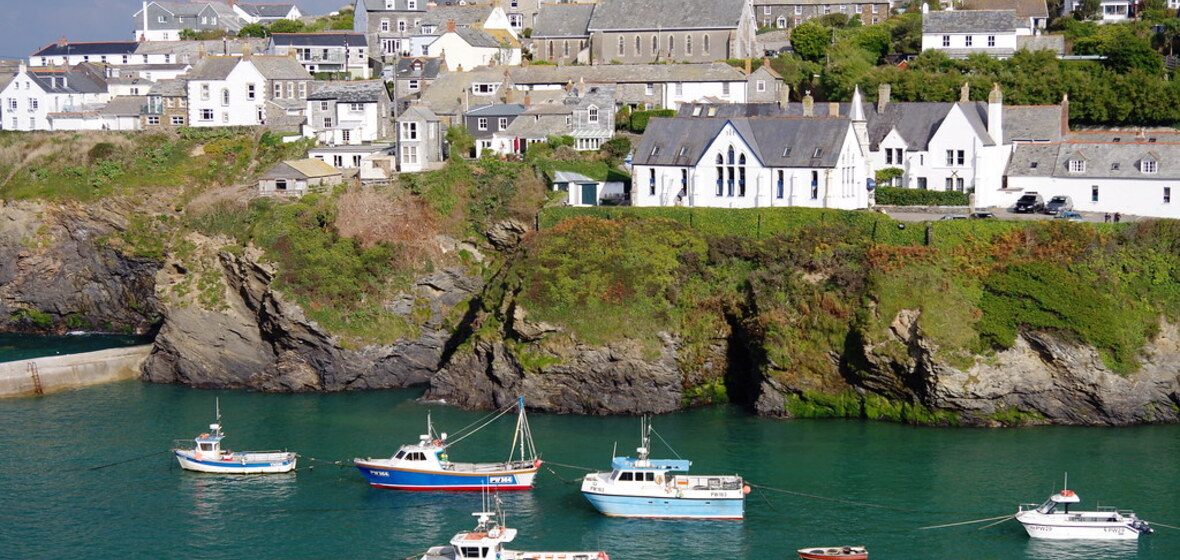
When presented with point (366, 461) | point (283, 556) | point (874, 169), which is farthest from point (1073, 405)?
point (283, 556)

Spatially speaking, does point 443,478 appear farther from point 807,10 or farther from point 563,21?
point 807,10

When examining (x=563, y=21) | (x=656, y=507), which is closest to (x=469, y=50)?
(x=563, y=21)

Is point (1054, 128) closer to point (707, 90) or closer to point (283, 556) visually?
point (707, 90)

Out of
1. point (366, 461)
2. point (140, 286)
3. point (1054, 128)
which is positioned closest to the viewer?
point (366, 461)

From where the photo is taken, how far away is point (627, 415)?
6134 centimetres

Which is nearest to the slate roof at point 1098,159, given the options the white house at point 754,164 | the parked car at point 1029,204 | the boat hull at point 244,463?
the parked car at point 1029,204

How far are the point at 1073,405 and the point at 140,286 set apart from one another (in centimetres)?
5139

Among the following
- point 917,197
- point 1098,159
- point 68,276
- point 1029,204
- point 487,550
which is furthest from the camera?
point 68,276

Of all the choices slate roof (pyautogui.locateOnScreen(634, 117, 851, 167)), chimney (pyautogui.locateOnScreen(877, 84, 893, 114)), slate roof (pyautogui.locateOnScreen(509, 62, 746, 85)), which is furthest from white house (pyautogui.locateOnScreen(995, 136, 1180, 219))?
slate roof (pyautogui.locateOnScreen(509, 62, 746, 85))

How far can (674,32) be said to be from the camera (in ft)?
334

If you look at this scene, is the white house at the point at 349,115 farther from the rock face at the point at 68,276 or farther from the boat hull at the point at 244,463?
the boat hull at the point at 244,463

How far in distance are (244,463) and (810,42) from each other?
57.7m

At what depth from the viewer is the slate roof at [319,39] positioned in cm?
10975

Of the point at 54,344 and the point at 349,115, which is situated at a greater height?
the point at 349,115
